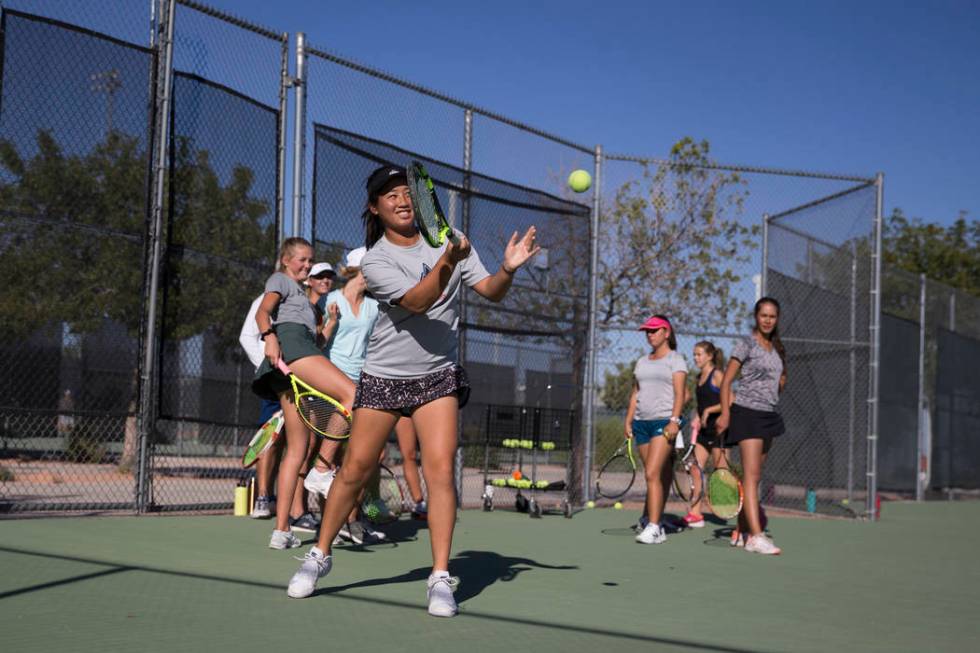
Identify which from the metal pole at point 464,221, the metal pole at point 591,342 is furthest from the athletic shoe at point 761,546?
the metal pole at point 591,342

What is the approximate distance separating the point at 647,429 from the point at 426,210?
4.61 metres

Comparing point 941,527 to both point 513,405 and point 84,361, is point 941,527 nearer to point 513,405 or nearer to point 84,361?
point 513,405

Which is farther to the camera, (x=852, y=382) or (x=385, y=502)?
(x=852, y=382)

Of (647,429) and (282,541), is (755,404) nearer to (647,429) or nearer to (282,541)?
(647,429)

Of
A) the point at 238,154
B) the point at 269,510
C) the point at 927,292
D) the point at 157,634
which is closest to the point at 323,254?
the point at 238,154

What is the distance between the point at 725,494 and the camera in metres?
8.34

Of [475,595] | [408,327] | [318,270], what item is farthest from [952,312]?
[408,327]

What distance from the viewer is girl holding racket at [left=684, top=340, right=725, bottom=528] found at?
10016 millimetres

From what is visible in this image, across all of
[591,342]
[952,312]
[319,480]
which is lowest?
[319,480]

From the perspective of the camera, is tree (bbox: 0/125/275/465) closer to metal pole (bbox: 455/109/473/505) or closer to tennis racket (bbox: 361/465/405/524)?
tennis racket (bbox: 361/465/405/524)

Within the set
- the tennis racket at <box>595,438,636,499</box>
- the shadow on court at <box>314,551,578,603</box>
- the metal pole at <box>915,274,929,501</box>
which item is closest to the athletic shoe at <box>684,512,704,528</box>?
the tennis racket at <box>595,438,636,499</box>

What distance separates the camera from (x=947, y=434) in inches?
645

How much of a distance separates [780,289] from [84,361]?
7.55 meters

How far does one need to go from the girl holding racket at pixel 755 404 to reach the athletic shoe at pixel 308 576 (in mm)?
3932
